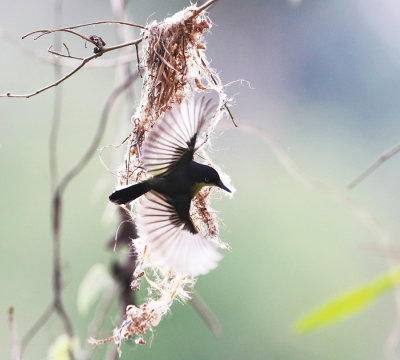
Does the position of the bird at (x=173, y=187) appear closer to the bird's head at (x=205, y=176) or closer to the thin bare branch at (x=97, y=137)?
the bird's head at (x=205, y=176)

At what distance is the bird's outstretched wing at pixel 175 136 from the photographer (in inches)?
39.3

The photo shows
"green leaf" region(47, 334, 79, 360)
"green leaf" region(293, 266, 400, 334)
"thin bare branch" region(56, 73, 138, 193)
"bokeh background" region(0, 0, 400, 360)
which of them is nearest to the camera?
"green leaf" region(293, 266, 400, 334)

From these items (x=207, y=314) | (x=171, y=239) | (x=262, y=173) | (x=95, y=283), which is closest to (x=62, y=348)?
(x=95, y=283)

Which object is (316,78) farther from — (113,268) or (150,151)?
(150,151)

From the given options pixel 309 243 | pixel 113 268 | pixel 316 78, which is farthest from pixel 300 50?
pixel 113 268

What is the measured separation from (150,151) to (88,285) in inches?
35.4

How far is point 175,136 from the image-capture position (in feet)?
3.32

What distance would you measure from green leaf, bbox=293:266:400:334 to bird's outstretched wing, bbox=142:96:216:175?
69 centimetres

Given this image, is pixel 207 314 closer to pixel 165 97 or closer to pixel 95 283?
pixel 95 283

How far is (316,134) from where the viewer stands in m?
6.51

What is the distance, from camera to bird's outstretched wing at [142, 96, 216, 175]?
3.28ft

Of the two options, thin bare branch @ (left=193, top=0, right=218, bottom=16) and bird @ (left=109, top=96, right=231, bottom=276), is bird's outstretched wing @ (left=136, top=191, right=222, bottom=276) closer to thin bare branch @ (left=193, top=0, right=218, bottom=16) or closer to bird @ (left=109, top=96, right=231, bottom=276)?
bird @ (left=109, top=96, right=231, bottom=276)

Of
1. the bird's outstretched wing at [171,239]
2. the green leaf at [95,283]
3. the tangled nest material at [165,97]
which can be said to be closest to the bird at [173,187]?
the bird's outstretched wing at [171,239]

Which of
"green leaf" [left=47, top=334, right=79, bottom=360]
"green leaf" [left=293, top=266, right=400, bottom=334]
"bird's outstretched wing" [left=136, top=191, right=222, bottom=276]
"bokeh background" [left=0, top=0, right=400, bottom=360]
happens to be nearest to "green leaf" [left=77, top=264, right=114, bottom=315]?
"green leaf" [left=47, top=334, right=79, bottom=360]
